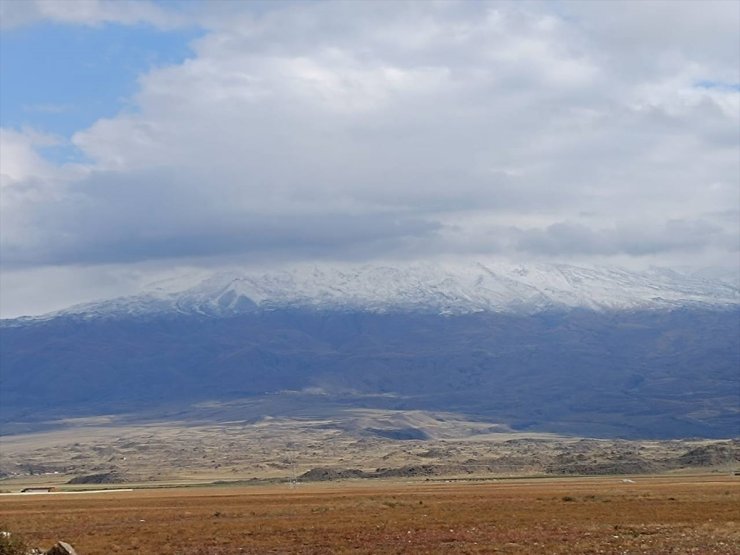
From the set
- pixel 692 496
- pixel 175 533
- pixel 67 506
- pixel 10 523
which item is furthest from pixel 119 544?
pixel 692 496

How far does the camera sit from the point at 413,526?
156 ft

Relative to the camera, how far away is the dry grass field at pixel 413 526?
39438 mm

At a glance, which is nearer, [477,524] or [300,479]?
[477,524]

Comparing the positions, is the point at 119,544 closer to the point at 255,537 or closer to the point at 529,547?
the point at 255,537

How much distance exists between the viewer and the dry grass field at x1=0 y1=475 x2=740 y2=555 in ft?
129

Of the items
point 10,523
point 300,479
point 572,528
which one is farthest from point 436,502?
point 300,479

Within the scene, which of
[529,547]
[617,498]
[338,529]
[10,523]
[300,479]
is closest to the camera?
[529,547]

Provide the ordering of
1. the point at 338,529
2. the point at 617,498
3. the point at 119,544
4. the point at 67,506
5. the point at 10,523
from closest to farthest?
the point at 119,544, the point at 338,529, the point at 10,523, the point at 617,498, the point at 67,506

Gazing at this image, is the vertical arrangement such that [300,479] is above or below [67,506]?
below

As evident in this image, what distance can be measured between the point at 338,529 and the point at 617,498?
84.0 feet

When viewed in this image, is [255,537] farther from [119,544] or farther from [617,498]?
[617,498]

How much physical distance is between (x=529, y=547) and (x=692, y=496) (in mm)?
32963

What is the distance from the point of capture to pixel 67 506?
74.0 meters

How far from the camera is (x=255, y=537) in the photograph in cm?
4469
